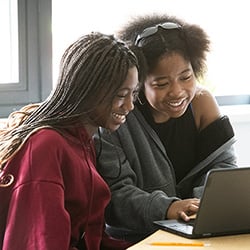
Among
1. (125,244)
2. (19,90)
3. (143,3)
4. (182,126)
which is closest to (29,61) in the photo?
(19,90)

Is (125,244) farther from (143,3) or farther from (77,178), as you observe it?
(143,3)

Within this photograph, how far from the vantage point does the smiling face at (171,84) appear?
6.32 ft

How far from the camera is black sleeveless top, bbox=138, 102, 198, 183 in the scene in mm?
2096

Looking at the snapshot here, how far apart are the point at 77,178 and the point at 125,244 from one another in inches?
14.8

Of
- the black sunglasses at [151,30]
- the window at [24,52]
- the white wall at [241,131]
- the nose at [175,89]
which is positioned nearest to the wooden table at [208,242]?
the nose at [175,89]

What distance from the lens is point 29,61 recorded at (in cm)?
264

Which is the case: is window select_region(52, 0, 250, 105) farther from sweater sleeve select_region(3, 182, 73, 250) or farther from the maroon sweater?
sweater sleeve select_region(3, 182, 73, 250)

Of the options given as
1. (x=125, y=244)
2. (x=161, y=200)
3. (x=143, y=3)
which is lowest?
(x=125, y=244)

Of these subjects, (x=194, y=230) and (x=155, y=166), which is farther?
(x=155, y=166)

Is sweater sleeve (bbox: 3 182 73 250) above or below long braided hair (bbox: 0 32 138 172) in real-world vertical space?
below

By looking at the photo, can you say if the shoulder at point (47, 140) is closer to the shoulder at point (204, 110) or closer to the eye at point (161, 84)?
the eye at point (161, 84)

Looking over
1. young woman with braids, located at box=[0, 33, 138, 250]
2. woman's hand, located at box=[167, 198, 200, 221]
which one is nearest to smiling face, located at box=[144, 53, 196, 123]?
young woman with braids, located at box=[0, 33, 138, 250]

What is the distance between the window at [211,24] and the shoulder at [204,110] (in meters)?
0.60

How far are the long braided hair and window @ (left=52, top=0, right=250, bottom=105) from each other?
3.53 ft
